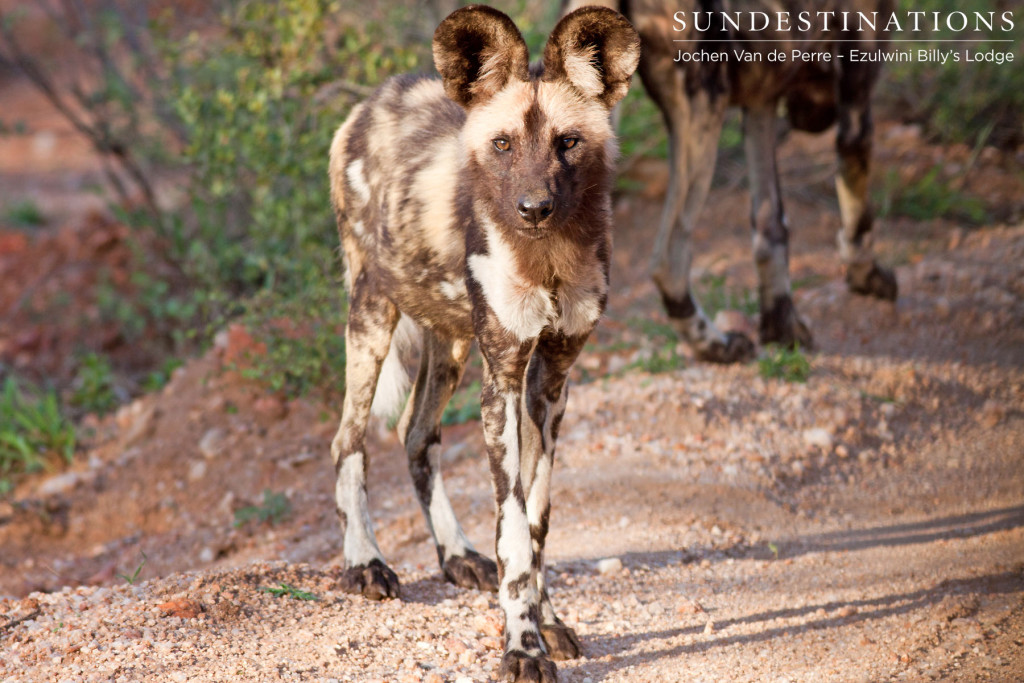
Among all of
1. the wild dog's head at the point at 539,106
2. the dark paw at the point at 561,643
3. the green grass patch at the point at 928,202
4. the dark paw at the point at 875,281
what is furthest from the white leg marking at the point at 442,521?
the green grass patch at the point at 928,202

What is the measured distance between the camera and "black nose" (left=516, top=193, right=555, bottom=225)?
2609mm

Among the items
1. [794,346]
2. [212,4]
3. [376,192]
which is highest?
[212,4]

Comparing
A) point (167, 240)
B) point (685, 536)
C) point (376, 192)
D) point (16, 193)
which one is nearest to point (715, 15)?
point (376, 192)

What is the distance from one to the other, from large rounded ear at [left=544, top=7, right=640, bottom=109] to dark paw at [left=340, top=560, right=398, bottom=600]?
1.73 m

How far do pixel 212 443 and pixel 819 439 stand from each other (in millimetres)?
3099

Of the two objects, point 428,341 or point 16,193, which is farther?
point 16,193

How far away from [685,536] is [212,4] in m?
6.21

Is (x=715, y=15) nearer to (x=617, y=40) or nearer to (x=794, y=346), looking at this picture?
(x=794, y=346)

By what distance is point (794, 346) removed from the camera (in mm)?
5336

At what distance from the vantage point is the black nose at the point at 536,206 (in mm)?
2609

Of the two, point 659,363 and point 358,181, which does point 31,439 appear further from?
point 659,363

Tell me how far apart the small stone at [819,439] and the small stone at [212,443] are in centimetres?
299

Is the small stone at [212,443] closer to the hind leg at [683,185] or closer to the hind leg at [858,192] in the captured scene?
the hind leg at [683,185]

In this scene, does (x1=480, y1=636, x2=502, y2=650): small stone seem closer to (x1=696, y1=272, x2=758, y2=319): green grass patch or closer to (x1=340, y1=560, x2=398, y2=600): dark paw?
(x1=340, y1=560, x2=398, y2=600): dark paw
